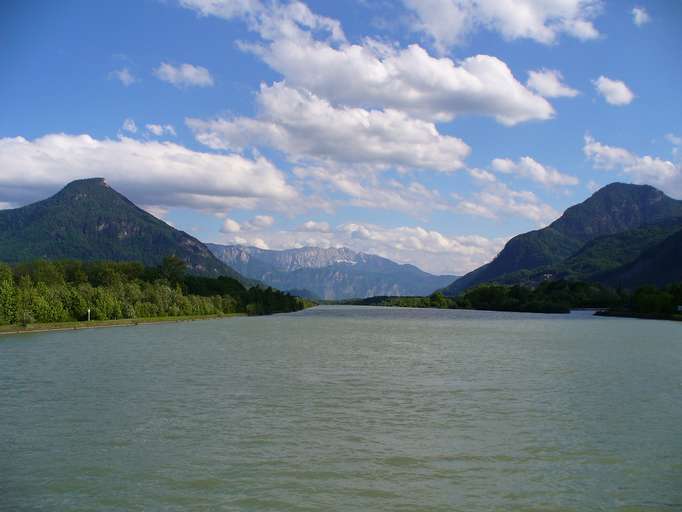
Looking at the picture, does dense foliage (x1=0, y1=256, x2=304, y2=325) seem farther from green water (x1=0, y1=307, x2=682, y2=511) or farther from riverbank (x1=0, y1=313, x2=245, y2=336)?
green water (x1=0, y1=307, x2=682, y2=511)

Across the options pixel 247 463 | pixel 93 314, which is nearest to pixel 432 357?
pixel 247 463

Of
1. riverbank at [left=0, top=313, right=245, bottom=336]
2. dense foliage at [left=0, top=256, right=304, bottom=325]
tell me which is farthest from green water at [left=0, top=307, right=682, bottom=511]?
dense foliage at [left=0, top=256, right=304, bottom=325]

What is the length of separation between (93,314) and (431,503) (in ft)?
422

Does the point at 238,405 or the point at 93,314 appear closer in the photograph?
the point at 238,405

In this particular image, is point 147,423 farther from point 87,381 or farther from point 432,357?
point 432,357

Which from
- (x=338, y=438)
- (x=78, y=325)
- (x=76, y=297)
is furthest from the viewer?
(x=76, y=297)

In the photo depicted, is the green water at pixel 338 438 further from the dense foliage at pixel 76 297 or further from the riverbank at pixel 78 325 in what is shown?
the dense foliage at pixel 76 297

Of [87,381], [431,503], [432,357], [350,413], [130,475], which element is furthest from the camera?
[432,357]

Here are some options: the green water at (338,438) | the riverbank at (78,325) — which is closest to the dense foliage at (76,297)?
the riverbank at (78,325)

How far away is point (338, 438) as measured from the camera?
28.6 metres

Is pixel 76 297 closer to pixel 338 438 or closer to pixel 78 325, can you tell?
pixel 78 325

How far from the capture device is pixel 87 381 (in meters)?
47.8

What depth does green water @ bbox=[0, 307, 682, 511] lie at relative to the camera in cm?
2083

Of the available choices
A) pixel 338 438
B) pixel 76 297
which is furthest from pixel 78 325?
pixel 338 438
